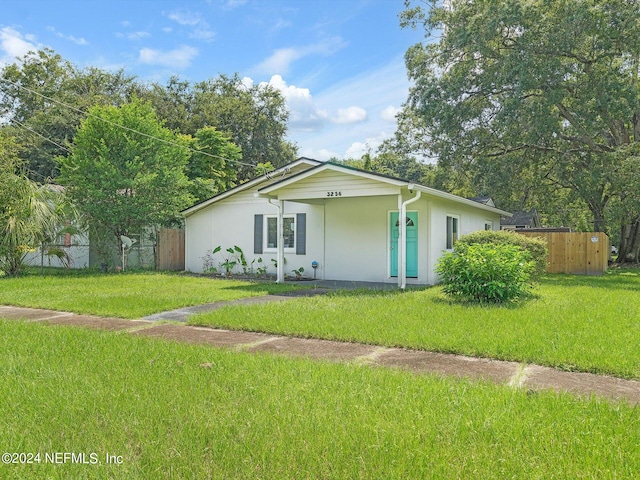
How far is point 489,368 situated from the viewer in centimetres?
454

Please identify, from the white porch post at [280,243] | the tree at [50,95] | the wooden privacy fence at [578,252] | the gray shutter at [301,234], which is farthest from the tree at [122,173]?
the tree at [50,95]

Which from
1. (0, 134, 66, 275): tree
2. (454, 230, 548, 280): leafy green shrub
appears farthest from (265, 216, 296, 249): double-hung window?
(0, 134, 66, 275): tree

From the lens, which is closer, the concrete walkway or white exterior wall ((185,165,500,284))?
the concrete walkway

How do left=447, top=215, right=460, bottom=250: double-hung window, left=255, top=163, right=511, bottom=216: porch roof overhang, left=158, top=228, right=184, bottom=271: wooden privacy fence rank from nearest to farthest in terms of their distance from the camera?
left=255, top=163, right=511, bottom=216: porch roof overhang, left=447, top=215, right=460, bottom=250: double-hung window, left=158, top=228, right=184, bottom=271: wooden privacy fence

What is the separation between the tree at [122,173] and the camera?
16.0 m

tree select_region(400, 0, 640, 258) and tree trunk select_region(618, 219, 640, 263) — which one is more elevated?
tree select_region(400, 0, 640, 258)

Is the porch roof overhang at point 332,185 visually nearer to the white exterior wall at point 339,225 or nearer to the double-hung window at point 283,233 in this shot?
the white exterior wall at point 339,225

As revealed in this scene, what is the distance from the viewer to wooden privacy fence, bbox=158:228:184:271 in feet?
56.0

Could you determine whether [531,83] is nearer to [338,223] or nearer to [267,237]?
[338,223]

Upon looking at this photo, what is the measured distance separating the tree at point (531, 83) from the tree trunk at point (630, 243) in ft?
9.27

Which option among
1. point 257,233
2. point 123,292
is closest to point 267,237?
point 257,233

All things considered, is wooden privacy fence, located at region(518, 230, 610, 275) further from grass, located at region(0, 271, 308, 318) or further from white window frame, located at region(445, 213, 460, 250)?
grass, located at region(0, 271, 308, 318)

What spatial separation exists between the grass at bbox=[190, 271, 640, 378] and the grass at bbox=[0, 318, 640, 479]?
4.20 feet

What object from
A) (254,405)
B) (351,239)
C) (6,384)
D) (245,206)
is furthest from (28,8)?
(254,405)
